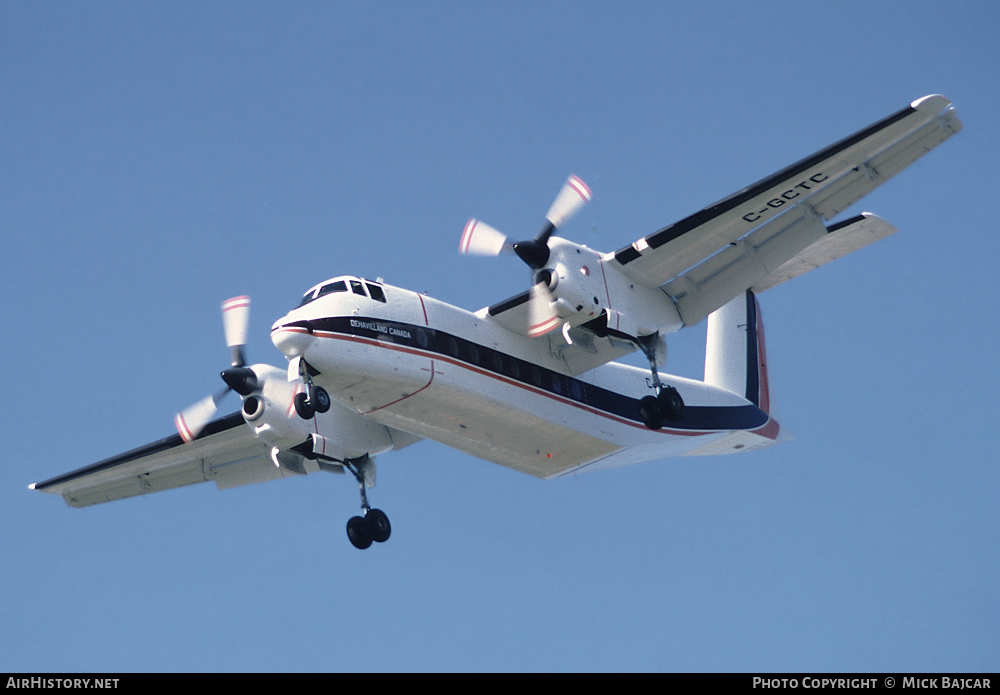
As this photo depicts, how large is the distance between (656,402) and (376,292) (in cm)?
479

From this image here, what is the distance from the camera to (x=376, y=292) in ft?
50.6

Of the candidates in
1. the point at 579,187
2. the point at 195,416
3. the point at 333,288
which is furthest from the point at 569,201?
the point at 195,416

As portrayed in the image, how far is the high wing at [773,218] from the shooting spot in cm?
1505

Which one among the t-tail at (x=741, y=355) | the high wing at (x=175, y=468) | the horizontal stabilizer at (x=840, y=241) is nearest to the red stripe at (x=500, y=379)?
the t-tail at (x=741, y=355)

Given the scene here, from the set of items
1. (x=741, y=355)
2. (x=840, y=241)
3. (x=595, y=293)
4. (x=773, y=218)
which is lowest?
(x=595, y=293)

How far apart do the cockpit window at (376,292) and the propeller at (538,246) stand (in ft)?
6.97

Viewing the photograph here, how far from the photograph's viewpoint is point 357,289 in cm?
1520

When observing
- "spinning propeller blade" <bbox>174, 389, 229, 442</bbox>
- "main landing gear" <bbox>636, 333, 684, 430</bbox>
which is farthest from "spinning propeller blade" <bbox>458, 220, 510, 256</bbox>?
"spinning propeller blade" <bbox>174, 389, 229, 442</bbox>

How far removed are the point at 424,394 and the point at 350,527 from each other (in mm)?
3225

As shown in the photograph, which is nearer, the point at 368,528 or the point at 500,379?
the point at 500,379

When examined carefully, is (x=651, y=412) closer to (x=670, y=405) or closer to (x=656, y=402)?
(x=656, y=402)

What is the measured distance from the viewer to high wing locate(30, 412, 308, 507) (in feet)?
62.0
